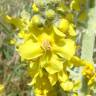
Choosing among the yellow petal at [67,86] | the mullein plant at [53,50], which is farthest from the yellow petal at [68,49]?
the yellow petal at [67,86]

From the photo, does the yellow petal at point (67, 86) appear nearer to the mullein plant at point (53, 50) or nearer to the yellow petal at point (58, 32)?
the mullein plant at point (53, 50)

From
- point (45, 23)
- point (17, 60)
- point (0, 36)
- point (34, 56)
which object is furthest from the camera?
point (0, 36)

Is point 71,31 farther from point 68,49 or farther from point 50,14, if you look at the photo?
point 50,14

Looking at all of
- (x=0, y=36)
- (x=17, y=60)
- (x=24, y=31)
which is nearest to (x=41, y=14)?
(x=24, y=31)

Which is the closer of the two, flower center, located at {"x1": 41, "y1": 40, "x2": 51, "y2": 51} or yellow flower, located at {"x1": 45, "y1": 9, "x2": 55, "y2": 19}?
yellow flower, located at {"x1": 45, "y1": 9, "x2": 55, "y2": 19}

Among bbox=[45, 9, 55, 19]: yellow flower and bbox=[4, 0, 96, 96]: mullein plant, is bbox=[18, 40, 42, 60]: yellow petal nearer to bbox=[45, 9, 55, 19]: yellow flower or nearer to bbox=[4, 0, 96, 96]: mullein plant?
bbox=[4, 0, 96, 96]: mullein plant

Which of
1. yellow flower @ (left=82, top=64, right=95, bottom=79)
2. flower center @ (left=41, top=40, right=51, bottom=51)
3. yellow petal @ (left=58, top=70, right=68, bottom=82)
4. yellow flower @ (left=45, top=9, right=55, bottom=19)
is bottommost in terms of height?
yellow petal @ (left=58, top=70, right=68, bottom=82)

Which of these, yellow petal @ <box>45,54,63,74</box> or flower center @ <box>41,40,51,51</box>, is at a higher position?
flower center @ <box>41,40,51,51</box>

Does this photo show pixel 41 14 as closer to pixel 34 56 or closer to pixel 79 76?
pixel 34 56

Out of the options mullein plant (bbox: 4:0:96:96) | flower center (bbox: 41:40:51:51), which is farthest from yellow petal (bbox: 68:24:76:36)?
flower center (bbox: 41:40:51:51)
